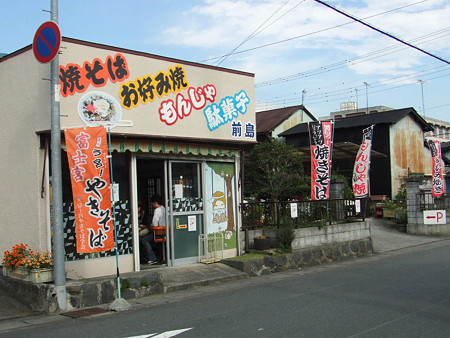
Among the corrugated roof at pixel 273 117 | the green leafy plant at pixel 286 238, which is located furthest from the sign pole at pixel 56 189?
the corrugated roof at pixel 273 117

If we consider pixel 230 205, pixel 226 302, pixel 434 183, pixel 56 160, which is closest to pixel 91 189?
pixel 56 160

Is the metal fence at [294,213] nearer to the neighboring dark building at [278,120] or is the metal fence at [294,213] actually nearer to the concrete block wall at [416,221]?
the concrete block wall at [416,221]

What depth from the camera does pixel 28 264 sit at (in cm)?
909

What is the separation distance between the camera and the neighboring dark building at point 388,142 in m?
29.9

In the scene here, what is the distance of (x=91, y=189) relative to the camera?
30.1ft

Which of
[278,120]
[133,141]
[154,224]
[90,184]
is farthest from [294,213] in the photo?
[278,120]

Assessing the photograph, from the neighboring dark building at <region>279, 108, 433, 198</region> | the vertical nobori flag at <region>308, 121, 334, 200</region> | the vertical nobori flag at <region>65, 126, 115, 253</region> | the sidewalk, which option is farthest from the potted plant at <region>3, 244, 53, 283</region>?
the neighboring dark building at <region>279, 108, 433, 198</region>

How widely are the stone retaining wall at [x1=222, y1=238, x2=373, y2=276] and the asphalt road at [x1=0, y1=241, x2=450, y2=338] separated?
1.76 ft

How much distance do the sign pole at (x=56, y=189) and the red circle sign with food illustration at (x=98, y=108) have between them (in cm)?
120

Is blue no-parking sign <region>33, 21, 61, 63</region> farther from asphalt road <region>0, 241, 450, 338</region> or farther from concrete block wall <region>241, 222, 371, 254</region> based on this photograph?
concrete block wall <region>241, 222, 371, 254</region>

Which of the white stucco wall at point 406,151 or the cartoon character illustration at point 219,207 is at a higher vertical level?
the white stucco wall at point 406,151

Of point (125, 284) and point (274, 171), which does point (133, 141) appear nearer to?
point (125, 284)

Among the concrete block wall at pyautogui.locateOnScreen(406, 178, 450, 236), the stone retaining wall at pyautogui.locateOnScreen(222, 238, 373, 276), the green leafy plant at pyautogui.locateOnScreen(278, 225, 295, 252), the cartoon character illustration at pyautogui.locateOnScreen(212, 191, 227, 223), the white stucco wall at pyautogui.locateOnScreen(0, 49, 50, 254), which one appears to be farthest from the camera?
the concrete block wall at pyautogui.locateOnScreen(406, 178, 450, 236)

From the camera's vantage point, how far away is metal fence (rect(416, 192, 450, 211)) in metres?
22.7
